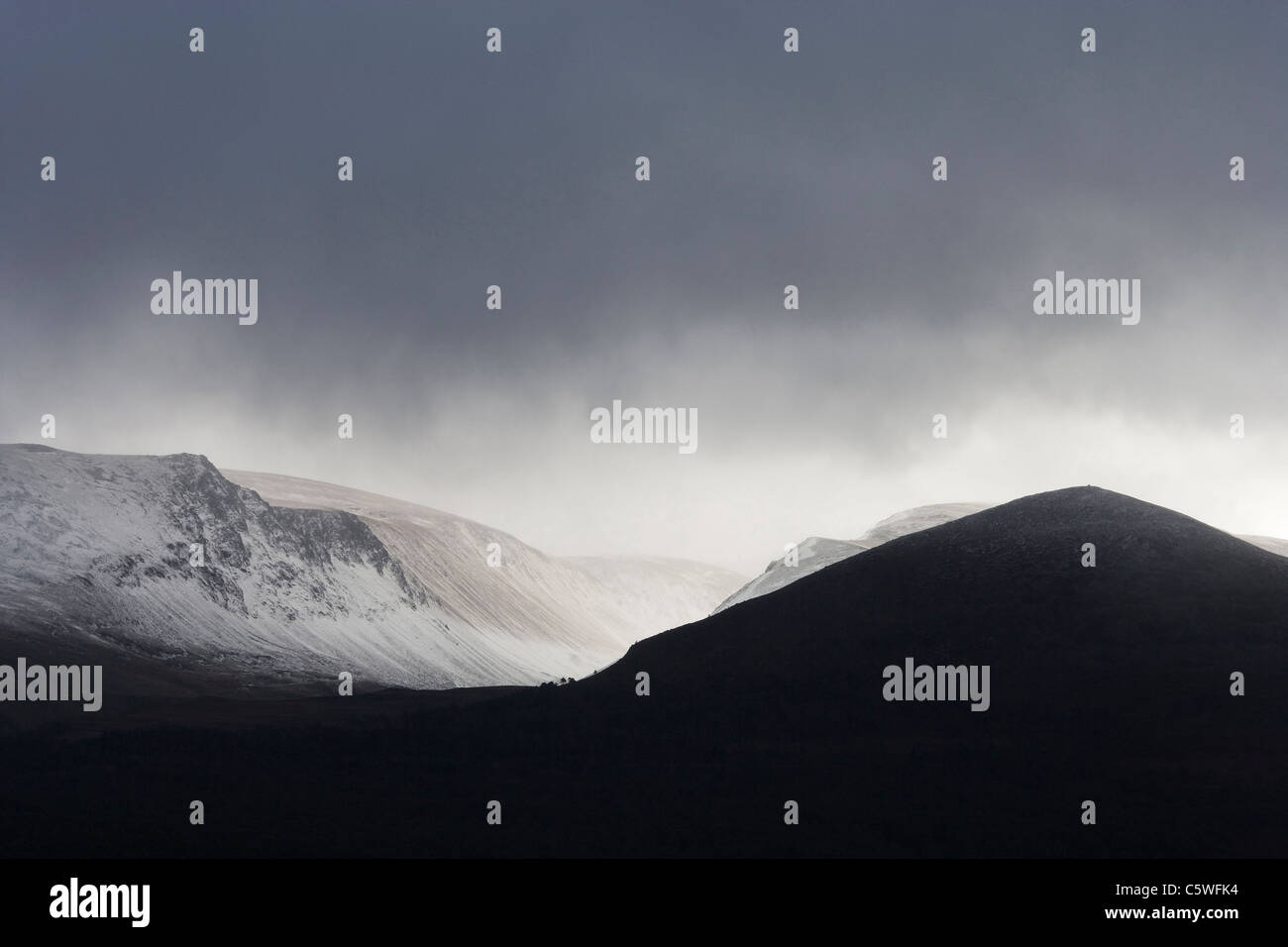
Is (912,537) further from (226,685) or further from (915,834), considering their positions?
(226,685)

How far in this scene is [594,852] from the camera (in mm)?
71812

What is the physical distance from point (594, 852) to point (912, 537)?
192 feet

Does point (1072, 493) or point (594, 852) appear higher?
point (1072, 493)

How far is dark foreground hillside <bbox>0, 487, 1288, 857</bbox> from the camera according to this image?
74.6m

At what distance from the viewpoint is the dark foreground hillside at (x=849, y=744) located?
7456cm

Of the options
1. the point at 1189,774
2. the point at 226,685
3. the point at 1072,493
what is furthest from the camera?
the point at 226,685

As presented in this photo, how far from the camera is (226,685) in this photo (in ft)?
618

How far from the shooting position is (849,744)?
91.1 m
